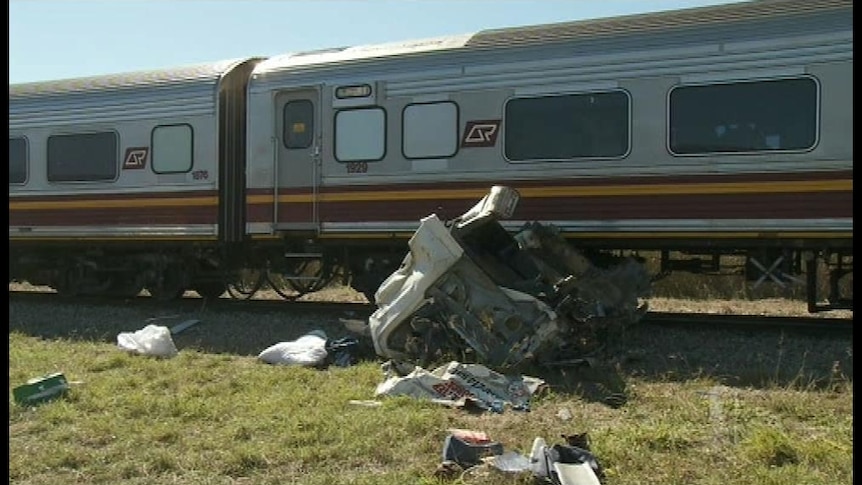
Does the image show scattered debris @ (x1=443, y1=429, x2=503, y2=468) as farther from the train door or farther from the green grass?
the train door

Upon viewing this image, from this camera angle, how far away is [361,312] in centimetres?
1117

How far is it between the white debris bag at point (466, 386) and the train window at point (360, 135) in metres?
4.70

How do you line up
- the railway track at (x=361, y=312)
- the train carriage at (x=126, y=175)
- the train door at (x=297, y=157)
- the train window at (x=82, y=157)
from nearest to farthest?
the railway track at (x=361, y=312)
the train door at (x=297, y=157)
the train carriage at (x=126, y=175)
the train window at (x=82, y=157)

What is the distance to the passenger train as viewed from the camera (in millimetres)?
8781

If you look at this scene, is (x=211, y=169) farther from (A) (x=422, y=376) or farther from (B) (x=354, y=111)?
(A) (x=422, y=376)

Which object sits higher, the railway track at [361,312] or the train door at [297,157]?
the train door at [297,157]

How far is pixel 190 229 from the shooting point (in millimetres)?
12016

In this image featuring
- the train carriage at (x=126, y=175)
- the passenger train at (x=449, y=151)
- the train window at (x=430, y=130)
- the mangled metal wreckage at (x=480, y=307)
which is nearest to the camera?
the mangled metal wreckage at (x=480, y=307)

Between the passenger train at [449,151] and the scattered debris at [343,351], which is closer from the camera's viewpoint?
the scattered debris at [343,351]

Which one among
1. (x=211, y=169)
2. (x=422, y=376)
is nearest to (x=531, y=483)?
(x=422, y=376)

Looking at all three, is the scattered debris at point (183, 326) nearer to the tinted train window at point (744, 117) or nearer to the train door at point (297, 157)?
the train door at point (297, 157)

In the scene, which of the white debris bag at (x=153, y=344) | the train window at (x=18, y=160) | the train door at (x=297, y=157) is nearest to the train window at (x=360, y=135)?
the train door at (x=297, y=157)

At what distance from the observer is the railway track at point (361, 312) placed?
30.6 ft

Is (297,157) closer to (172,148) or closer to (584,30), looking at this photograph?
(172,148)
